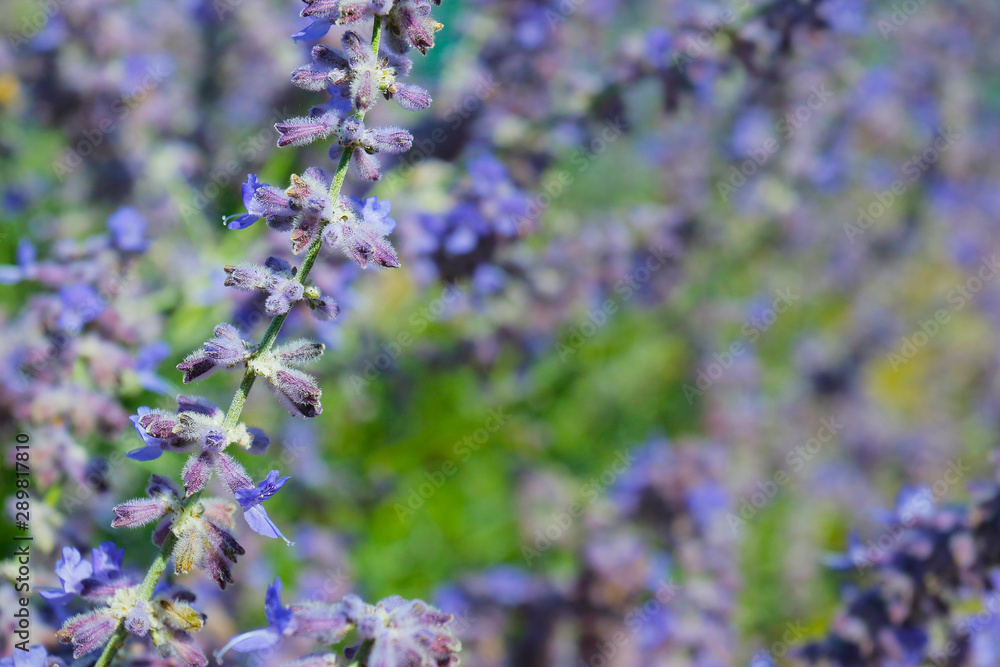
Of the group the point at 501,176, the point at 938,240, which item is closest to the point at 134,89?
the point at 501,176

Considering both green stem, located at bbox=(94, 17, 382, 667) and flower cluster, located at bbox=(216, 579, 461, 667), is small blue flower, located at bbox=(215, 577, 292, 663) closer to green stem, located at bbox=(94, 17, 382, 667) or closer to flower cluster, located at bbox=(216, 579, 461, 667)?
flower cluster, located at bbox=(216, 579, 461, 667)

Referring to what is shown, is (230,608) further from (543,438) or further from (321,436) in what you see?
(543,438)

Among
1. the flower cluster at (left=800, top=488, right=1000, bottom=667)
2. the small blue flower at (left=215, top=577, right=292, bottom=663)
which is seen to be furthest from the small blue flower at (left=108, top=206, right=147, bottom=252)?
the flower cluster at (left=800, top=488, right=1000, bottom=667)

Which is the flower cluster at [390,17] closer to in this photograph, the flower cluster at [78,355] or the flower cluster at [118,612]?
the flower cluster at [118,612]

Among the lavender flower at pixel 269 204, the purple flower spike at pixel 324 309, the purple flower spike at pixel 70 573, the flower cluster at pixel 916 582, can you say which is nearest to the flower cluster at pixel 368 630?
the purple flower spike at pixel 70 573

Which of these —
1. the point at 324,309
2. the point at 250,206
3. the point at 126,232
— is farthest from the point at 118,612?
the point at 126,232

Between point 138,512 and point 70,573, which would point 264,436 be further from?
point 70,573

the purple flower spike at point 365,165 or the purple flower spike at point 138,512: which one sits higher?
the purple flower spike at point 365,165
